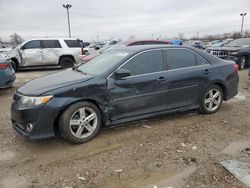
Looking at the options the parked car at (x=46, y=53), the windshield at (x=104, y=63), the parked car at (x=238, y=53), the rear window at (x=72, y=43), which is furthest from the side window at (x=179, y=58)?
the rear window at (x=72, y=43)

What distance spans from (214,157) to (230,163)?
0.78 ft

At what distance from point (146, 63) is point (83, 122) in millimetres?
1603

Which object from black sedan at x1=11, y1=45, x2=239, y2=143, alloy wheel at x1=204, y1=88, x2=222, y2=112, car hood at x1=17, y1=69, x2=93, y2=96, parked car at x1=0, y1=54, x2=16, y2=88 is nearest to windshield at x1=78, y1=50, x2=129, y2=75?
black sedan at x1=11, y1=45, x2=239, y2=143

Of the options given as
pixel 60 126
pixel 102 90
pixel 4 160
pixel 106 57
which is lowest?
pixel 4 160

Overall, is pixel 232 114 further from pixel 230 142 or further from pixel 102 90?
pixel 102 90

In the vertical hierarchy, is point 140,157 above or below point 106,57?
below

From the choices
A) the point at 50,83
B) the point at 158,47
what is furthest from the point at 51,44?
the point at 50,83

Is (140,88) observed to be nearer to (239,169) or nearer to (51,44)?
(239,169)

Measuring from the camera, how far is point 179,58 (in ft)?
16.1

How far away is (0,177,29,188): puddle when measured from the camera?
9.82 ft

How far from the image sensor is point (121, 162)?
11.3ft

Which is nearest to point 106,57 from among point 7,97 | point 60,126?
point 60,126

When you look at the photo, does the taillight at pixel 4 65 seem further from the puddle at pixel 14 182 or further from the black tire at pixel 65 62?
the black tire at pixel 65 62

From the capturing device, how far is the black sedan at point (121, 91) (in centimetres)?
376
